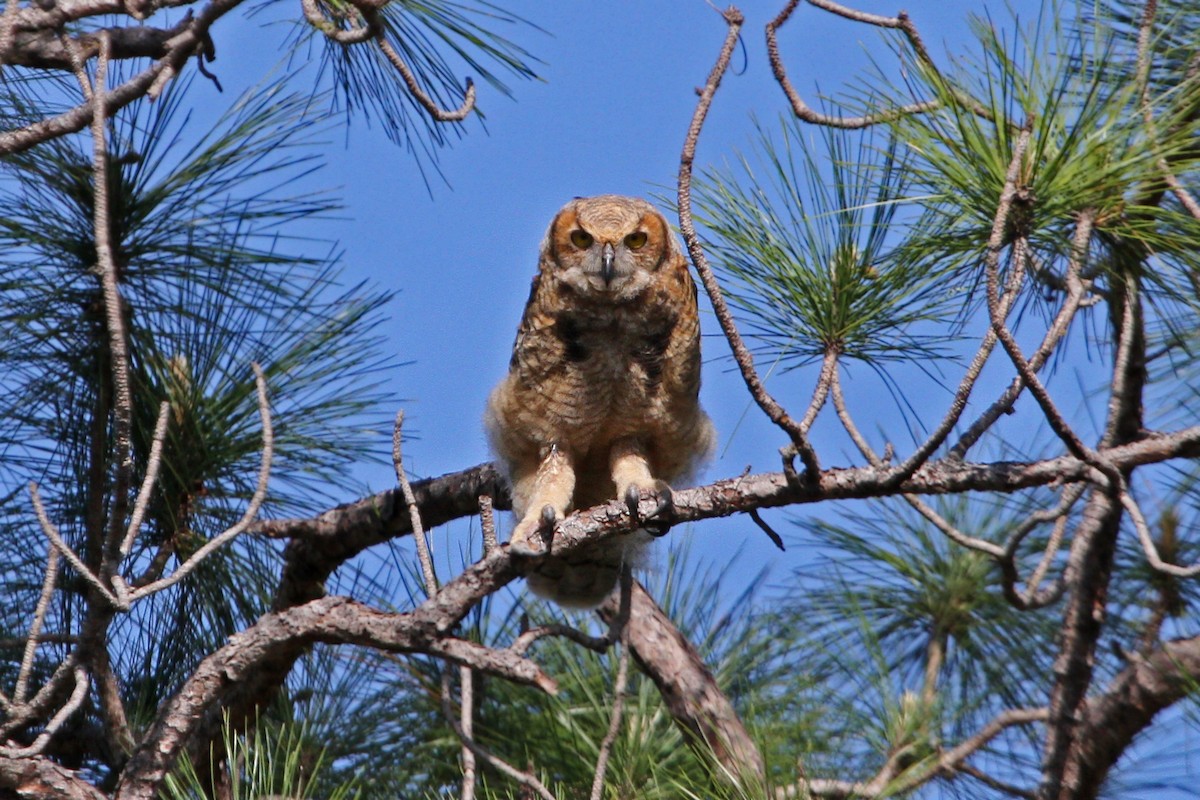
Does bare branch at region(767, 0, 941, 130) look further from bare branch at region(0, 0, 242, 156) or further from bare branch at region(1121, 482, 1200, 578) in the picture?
bare branch at region(0, 0, 242, 156)

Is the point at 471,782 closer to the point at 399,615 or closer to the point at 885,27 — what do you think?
the point at 399,615

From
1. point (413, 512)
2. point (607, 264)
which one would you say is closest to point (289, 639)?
point (413, 512)

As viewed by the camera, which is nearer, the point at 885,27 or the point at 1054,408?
the point at 1054,408

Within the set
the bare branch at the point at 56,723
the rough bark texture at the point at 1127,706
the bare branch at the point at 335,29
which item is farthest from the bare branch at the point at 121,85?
the rough bark texture at the point at 1127,706

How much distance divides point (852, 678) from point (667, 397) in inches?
33.9

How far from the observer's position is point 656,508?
2.46 metres

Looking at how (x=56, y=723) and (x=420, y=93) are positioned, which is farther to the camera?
(x=420, y=93)

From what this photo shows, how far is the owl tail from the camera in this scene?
9.78ft

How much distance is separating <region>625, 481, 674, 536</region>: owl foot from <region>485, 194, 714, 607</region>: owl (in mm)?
163

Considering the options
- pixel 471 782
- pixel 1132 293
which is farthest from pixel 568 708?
pixel 1132 293

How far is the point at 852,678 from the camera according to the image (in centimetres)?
312

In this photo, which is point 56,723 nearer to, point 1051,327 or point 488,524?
point 488,524

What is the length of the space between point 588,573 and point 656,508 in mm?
619

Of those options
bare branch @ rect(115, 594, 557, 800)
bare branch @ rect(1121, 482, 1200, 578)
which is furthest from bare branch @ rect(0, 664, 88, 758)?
bare branch @ rect(1121, 482, 1200, 578)
